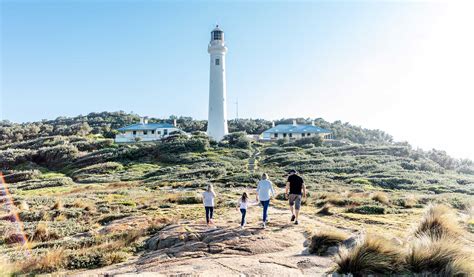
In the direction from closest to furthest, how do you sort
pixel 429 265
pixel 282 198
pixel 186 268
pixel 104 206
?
1. pixel 429 265
2. pixel 186 268
3. pixel 104 206
4. pixel 282 198

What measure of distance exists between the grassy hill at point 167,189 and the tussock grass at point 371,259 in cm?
40

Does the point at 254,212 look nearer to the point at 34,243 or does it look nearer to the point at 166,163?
the point at 34,243

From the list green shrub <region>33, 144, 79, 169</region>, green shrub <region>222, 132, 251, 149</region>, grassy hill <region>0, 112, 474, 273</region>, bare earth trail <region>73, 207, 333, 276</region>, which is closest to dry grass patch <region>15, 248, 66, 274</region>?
grassy hill <region>0, 112, 474, 273</region>

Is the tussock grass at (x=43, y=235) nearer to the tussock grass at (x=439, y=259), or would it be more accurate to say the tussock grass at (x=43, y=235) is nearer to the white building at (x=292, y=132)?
the tussock grass at (x=439, y=259)

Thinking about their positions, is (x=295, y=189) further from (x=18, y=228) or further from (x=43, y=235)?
(x=18, y=228)

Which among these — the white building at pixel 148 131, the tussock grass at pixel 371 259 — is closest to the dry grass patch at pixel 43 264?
the tussock grass at pixel 371 259

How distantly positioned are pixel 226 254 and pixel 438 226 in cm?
514

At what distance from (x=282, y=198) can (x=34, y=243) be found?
12.6m

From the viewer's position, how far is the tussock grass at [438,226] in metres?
8.44

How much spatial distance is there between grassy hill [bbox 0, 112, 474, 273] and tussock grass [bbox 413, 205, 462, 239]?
415 mm

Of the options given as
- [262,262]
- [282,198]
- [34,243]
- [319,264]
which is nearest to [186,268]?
[262,262]

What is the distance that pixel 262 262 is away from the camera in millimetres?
7641

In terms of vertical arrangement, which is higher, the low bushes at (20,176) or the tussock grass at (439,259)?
the tussock grass at (439,259)

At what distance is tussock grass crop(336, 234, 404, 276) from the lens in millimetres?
6504
